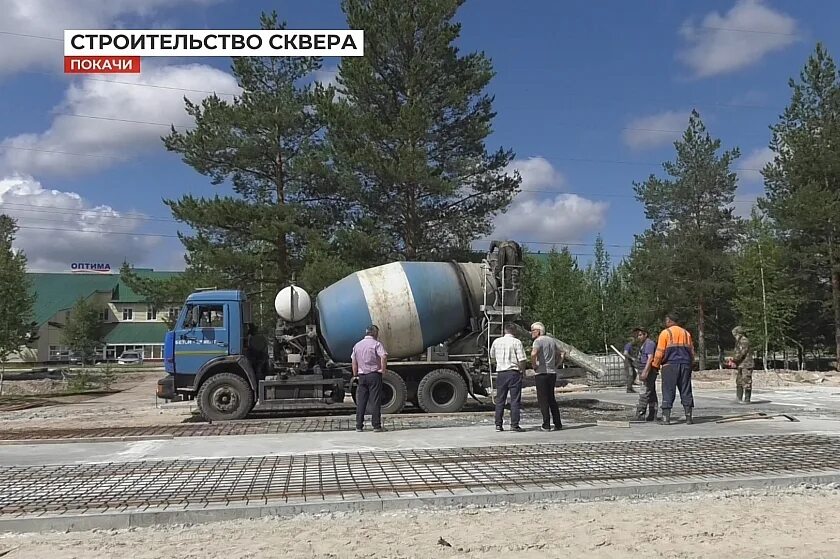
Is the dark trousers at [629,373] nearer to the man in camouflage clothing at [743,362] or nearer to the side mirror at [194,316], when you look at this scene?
the man in camouflage clothing at [743,362]

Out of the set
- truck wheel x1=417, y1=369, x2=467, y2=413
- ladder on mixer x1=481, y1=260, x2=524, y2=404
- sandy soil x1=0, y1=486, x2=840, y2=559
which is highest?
ladder on mixer x1=481, y1=260, x2=524, y2=404

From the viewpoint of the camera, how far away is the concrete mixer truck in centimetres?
1540

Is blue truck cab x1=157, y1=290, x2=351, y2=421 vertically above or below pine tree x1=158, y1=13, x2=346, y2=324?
below

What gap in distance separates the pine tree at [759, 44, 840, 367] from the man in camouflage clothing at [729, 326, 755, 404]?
20.2m

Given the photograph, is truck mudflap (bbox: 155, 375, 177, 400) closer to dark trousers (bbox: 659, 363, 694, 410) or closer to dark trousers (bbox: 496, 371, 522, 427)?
dark trousers (bbox: 496, 371, 522, 427)

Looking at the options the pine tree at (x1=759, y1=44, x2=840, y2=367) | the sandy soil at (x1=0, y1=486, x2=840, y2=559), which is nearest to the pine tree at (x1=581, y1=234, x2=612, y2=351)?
the pine tree at (x1=759, y1=44, x2=840, y2=367)

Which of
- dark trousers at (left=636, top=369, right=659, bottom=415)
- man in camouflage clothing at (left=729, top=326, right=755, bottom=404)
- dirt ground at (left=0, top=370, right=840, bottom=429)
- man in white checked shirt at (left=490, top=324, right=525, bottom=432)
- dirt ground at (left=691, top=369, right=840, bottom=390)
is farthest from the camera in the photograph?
dirt ground at (left=691, top=369, right=840, bottom=390)

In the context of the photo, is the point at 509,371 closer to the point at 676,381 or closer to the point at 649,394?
the point at 676,381

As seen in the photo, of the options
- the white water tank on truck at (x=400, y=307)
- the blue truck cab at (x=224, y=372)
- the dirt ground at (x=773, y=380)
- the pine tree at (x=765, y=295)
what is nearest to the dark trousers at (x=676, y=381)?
the white water tank on truck at (x=400, y=307)

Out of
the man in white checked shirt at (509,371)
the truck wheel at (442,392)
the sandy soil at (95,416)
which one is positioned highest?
the man in white checked shirt at (509,371)

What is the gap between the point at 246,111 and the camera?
27.7 metres

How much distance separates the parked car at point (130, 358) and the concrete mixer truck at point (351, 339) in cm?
5316

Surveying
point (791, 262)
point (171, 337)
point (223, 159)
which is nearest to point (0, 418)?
point (171, 337)

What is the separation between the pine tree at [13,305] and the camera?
3017 centimetres
